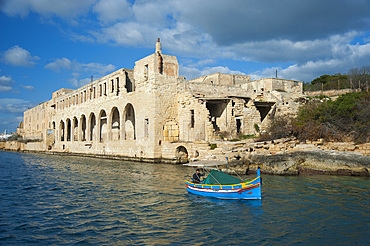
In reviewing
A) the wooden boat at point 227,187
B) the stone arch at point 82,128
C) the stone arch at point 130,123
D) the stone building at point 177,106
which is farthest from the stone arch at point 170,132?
the stone arch at point 82,128

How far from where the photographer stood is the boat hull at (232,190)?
1065 centimetres

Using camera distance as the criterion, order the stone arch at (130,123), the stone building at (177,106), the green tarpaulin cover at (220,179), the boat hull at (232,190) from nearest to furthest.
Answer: the boat hull at (232,190)
the green tarpaulin cover at (220,179)
the stone building at (177,106)
the stone arch at (130,123)

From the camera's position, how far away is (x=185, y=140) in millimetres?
24438

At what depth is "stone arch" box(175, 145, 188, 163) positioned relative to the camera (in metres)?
23.5

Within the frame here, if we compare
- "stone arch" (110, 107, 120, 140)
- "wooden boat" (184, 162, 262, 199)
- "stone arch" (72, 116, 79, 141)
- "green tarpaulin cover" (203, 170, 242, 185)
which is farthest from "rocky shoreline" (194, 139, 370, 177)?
"stone arch" (72, 116, 79, 141)

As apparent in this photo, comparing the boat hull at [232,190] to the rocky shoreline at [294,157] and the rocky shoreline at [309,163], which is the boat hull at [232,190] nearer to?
the rocky shoreline at [294,157]

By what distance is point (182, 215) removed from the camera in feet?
30.7

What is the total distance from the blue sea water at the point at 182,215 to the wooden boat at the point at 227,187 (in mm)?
251

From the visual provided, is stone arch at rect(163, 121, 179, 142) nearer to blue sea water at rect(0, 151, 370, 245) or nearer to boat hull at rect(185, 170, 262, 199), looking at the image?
blue sea water at rect(0, 151, 370, 245)

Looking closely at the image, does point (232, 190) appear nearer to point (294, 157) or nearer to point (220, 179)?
point (220, 179)

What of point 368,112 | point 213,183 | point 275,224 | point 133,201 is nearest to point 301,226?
point 275,224

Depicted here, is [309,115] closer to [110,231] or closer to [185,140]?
[185,140]

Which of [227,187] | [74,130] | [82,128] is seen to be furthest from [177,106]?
[74,130]

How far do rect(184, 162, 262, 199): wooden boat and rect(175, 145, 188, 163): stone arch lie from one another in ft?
37.4
